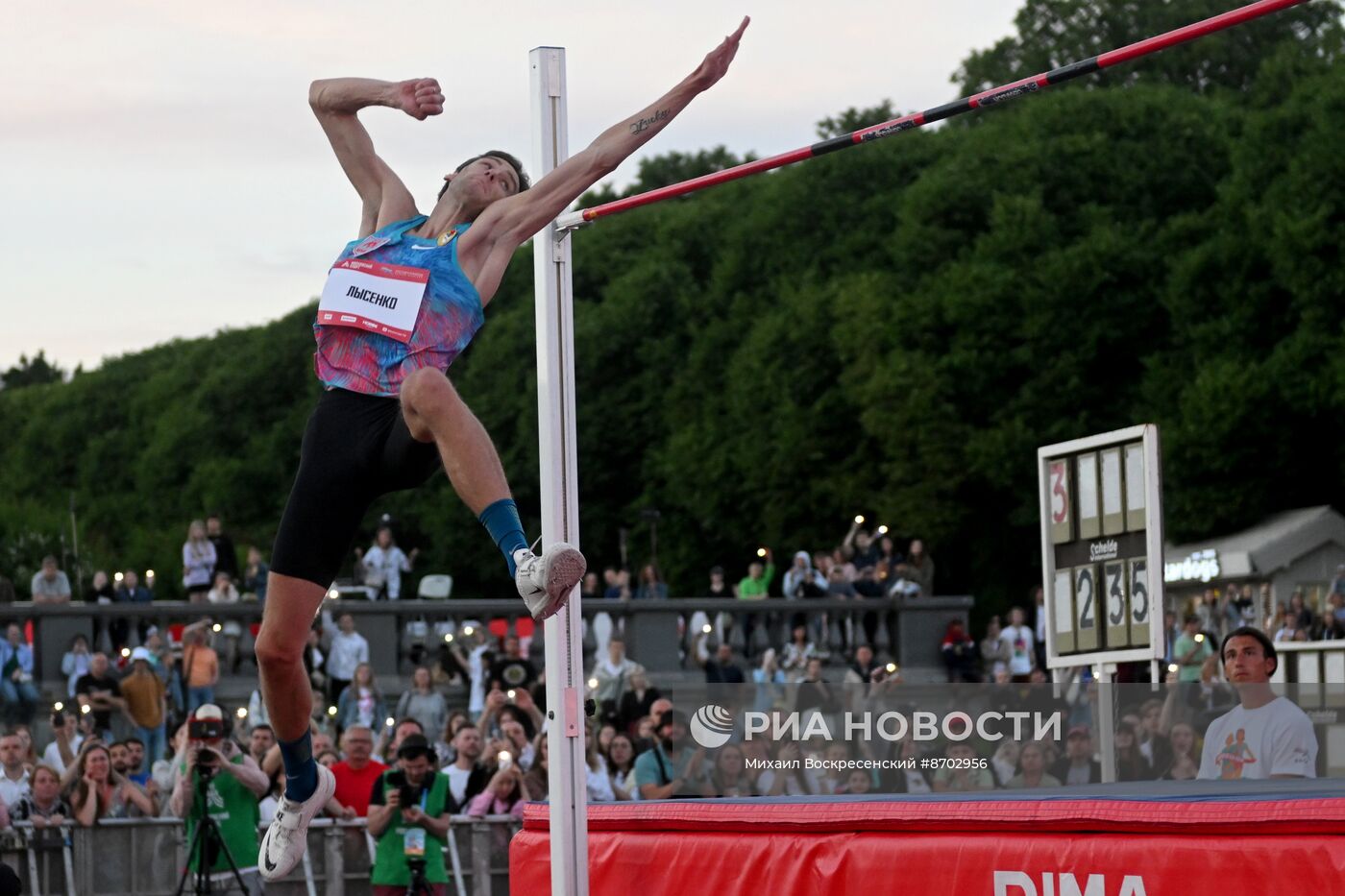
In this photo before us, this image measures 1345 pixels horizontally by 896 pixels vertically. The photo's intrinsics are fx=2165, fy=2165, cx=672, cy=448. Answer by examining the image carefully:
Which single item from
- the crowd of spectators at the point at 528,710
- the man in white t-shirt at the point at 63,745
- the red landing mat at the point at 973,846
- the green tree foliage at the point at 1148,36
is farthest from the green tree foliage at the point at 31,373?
the red landing mat at the point at 973,846

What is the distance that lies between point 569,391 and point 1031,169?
27.1m

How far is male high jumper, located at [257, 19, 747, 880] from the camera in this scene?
5.79m

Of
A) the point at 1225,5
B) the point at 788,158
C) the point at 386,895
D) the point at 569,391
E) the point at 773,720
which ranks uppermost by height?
the point at 1225,5

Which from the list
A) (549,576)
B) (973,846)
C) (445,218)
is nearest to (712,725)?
(973,846)

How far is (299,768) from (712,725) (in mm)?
2367

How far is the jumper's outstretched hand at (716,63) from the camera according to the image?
5.89m

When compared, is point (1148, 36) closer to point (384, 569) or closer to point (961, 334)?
point (961, 334)

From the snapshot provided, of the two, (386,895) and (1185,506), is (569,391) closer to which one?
(386,895)

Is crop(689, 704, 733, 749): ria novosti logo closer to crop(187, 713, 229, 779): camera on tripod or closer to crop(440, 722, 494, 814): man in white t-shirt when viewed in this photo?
crop(187, 713, 229, 779): camera on tripod

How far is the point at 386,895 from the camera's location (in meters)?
10.9

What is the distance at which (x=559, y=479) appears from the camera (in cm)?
764

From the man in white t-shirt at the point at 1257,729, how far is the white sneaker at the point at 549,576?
3.36 m

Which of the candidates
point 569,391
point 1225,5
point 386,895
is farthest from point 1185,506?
point 569,391

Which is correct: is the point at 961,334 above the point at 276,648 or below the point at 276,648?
above
